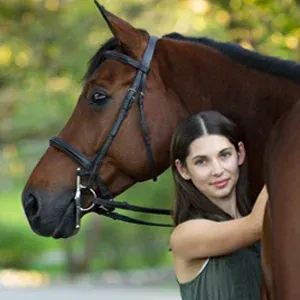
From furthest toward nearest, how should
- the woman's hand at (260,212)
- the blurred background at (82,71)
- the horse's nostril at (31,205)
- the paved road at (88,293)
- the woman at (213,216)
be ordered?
the paved road at (88,293) < the blurred background at (82,71) < the horse's nostril at (31,205) < the woman at (213,216) < the woman's hand at (260,212)

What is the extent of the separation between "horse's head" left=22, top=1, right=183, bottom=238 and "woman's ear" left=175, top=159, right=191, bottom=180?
16.7 inches

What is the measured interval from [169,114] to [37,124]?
12793mm

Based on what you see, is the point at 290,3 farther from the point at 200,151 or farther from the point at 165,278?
the point at 165,278

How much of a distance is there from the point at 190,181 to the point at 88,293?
1159 cm

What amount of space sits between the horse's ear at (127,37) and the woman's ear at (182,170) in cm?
66

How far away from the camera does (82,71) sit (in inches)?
548

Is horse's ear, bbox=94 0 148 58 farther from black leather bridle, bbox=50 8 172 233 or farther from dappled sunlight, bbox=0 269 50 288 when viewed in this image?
dappled sunlight, bbox=0 269 50 288

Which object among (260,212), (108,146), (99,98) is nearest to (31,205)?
(108,146)

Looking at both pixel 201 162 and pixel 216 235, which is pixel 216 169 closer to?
pixel 201 162

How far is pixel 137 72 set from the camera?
4.32 m

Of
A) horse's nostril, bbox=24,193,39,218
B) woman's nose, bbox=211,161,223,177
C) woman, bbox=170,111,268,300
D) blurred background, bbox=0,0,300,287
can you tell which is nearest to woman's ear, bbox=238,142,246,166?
woman, bbox=170,111,268,300

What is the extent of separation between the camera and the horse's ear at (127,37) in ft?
14.0

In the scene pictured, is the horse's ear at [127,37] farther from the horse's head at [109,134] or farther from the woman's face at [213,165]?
the woman's face at [213,165]

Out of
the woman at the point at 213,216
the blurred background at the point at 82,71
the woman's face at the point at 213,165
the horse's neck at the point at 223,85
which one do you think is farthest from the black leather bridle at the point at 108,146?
the blurred background at the point at 82,71
